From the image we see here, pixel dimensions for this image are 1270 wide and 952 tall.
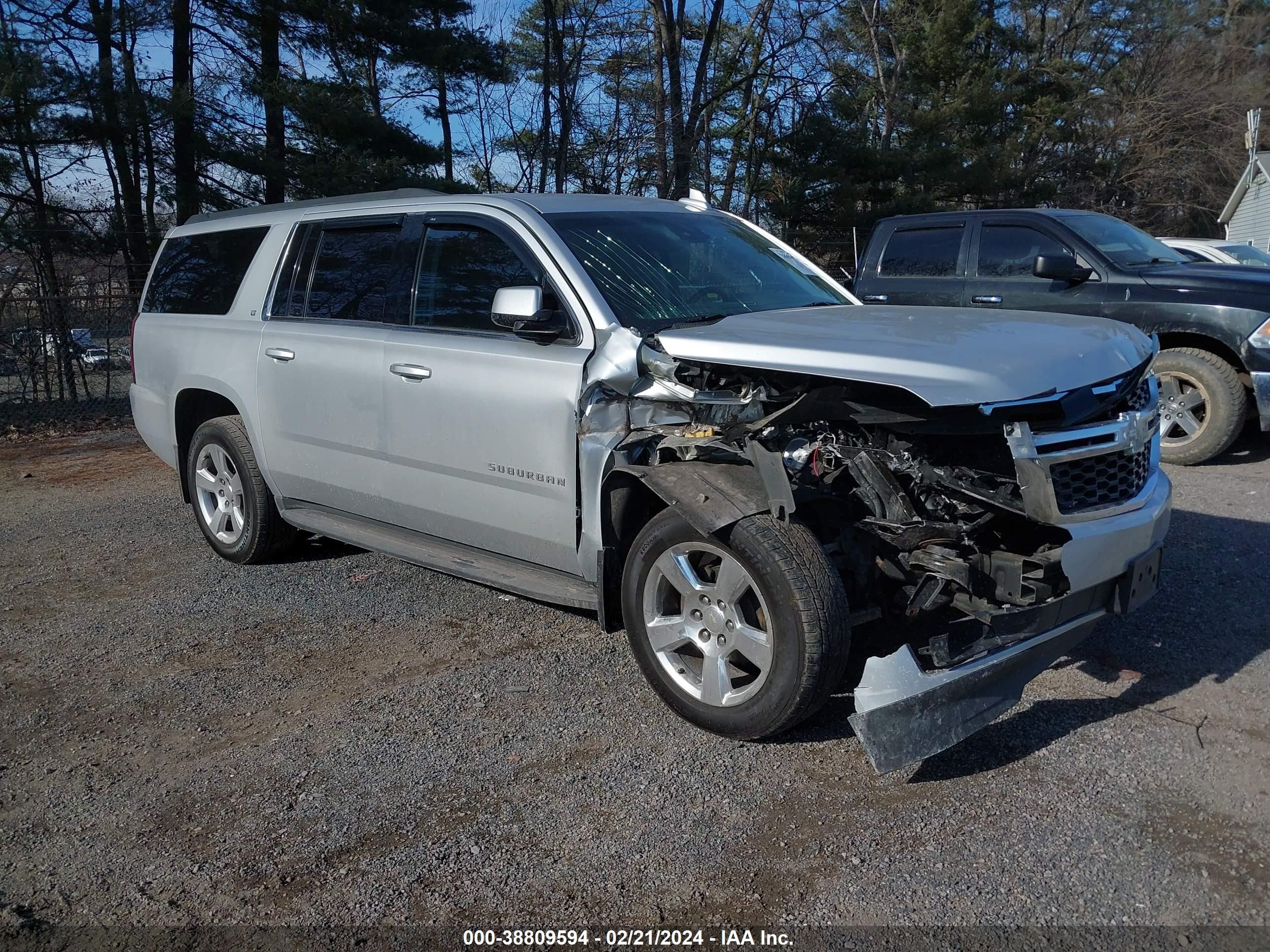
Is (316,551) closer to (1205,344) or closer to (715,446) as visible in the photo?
(715,446)

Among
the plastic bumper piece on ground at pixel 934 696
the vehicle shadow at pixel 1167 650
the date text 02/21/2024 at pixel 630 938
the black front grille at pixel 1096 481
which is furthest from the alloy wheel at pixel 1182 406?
the date text 02/21/2024 at pixel 630 938

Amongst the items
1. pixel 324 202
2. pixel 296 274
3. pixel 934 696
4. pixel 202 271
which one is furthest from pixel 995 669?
pixel 202 271

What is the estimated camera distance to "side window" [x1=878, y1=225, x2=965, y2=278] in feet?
28.6

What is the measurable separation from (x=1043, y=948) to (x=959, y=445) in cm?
160

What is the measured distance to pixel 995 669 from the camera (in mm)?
3152

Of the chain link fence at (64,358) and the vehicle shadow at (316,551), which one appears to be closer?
the vehicle shadow at (316,551)

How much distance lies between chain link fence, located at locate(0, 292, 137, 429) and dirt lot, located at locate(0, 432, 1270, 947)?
7225 mm

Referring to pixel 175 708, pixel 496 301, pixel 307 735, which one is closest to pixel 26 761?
pixel 175 708

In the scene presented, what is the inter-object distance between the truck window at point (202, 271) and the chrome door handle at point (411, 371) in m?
1.59

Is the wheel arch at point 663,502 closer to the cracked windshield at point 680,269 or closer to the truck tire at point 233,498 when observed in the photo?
the cracked windshield at point 680,269

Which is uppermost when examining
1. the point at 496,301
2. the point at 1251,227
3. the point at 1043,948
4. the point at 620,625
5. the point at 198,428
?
the point at 1251,227

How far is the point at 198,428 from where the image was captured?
19.3 ft

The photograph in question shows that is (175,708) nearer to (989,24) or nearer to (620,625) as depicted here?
(620,625)

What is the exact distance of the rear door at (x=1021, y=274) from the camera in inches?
318
